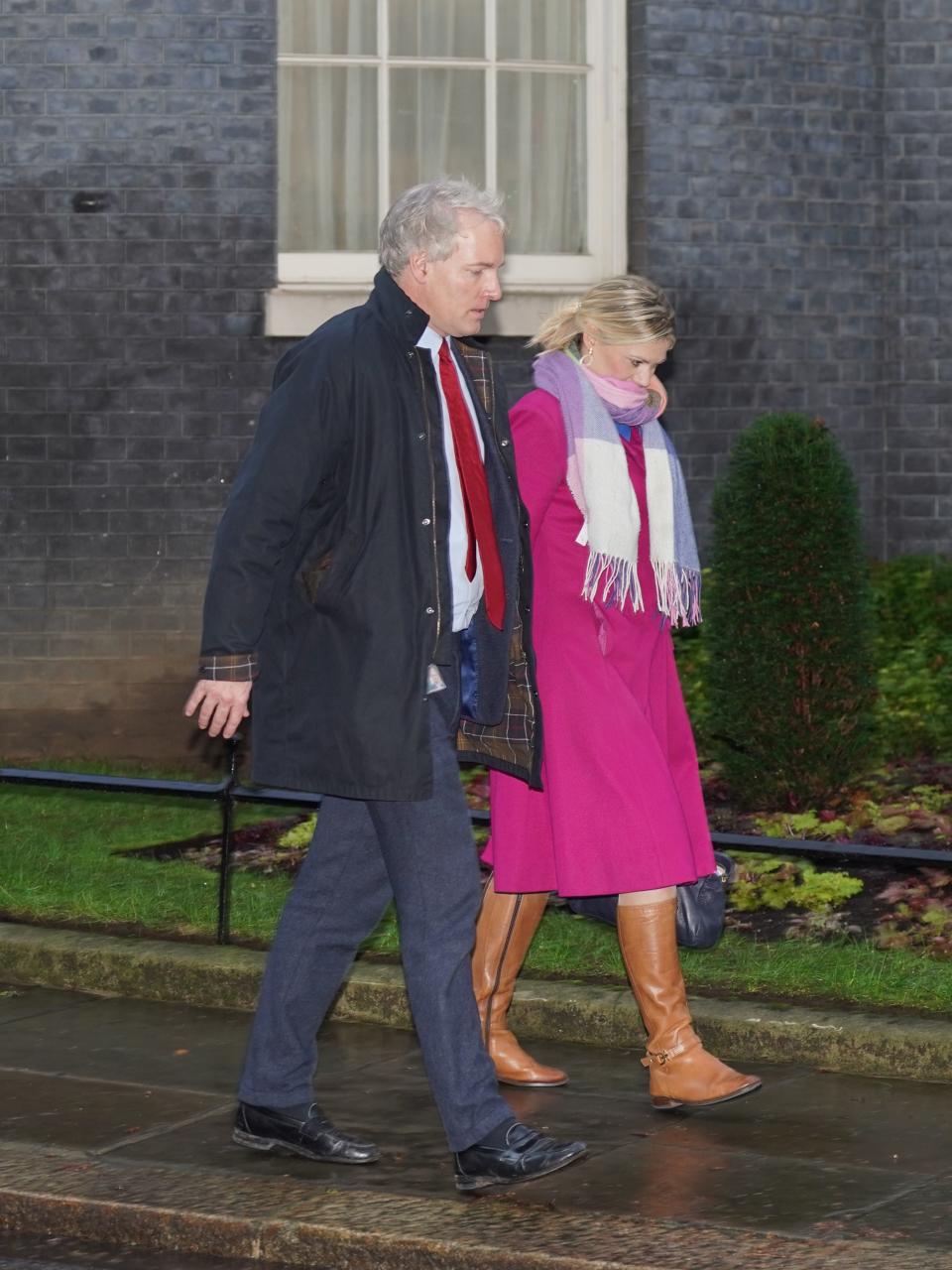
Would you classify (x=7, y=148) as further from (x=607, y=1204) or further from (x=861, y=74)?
(x=607, y=1204)

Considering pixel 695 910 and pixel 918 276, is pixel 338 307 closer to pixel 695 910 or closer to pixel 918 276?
pixel 918 276

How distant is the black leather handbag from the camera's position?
18.2 ft

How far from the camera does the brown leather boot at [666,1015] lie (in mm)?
5387

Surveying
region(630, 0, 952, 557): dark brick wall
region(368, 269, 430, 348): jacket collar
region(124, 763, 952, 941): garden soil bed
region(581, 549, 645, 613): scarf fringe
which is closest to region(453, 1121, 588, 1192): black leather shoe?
region(581, 549, 645, 613): scarf fringe

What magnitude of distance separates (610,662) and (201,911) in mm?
2396

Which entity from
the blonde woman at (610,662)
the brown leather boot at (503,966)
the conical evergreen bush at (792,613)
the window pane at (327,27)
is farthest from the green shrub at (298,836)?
the window pane at (327,27)

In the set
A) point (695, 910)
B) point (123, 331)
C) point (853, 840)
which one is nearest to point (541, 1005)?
point (695, 910)

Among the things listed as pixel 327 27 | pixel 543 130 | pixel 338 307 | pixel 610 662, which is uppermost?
pixel 327 27

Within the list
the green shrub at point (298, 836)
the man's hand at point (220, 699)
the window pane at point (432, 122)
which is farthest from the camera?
the window pane at point (432, 122)

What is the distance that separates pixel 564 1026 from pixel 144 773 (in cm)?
508

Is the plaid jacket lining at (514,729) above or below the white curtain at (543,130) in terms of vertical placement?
below

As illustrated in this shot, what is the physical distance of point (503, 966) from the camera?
18.5ft

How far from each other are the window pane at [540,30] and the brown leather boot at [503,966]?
6940 millimetres

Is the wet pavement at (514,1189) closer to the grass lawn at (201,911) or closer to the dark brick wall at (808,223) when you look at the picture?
the grass lawn at (201,911)
